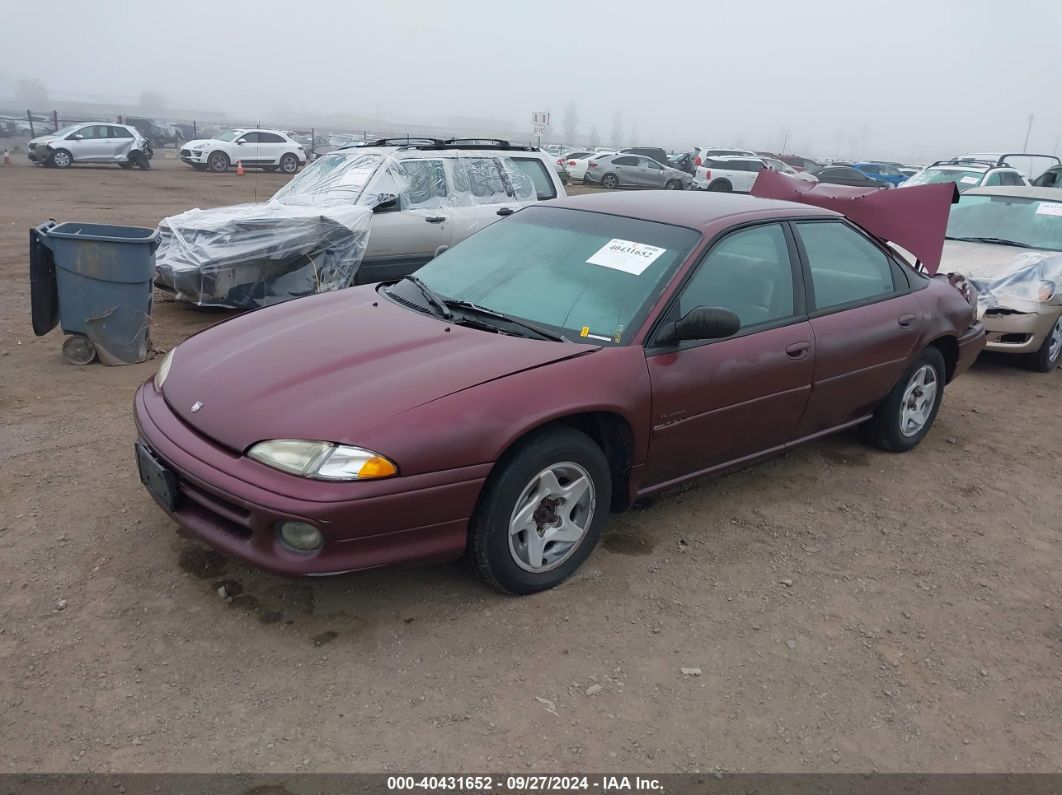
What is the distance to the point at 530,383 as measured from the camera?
307 cm

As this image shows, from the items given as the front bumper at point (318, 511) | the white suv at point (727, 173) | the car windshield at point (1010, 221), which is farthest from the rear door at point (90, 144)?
the front bumper at point (318, 511)

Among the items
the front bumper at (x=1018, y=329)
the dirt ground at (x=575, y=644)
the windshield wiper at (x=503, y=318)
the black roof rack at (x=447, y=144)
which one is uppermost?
the black roof rack at (x=447, y=144)

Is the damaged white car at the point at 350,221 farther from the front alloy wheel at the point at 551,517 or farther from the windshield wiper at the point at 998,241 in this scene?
the windshield wiper at the point at 998,241

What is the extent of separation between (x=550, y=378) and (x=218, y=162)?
93.6 feet

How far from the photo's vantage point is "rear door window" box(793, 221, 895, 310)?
421cm

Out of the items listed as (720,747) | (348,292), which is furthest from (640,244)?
(720,747)

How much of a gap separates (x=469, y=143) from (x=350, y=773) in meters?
7.19

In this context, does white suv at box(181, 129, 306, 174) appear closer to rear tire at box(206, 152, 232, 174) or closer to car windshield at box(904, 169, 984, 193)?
rear tire at box(206, 152, 232, 174)

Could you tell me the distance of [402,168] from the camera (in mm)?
7859

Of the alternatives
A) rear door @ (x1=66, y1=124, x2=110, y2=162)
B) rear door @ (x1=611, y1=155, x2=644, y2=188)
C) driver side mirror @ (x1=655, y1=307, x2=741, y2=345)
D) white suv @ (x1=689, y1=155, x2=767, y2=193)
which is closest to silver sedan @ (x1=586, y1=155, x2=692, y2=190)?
rear door @ (x1=611, y1=155, x2=644, y2=188)

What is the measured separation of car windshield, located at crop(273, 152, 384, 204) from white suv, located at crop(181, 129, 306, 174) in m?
21.8

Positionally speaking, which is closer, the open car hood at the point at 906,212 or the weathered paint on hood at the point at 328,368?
the weathered paint on hood at the point at 328,368

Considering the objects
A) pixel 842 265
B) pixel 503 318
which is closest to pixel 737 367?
pixel 503 318

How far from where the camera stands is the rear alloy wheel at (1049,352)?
22.6 ft
